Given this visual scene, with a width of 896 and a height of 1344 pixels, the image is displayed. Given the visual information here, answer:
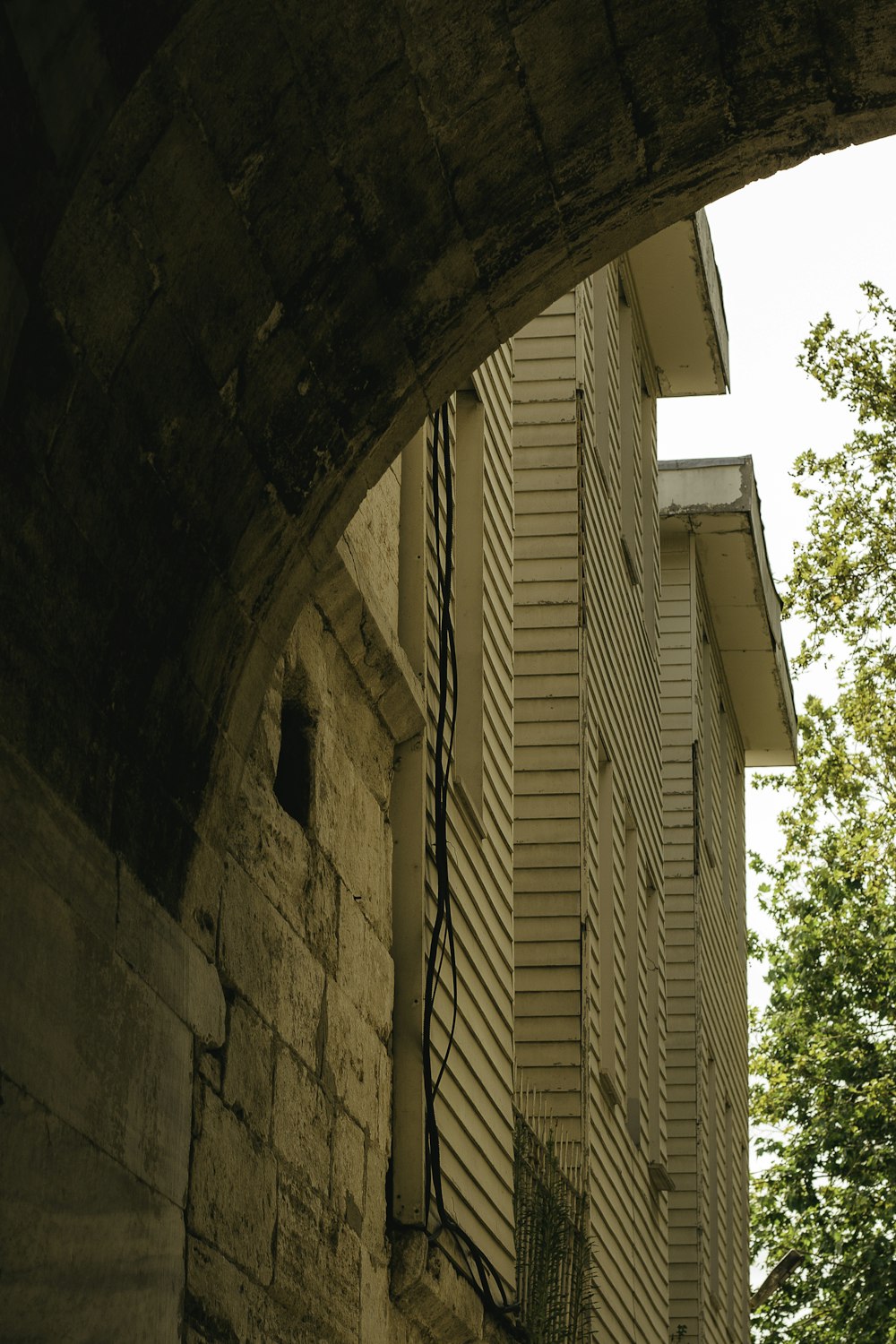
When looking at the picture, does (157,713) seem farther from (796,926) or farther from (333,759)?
(796,926)

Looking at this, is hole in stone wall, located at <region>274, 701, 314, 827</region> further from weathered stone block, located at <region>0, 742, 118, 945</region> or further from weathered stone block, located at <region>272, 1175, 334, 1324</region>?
weathered stone block, located at <region>0, 742, 118, 945</region>

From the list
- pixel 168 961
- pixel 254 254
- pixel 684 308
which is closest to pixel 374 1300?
pixel 168 961

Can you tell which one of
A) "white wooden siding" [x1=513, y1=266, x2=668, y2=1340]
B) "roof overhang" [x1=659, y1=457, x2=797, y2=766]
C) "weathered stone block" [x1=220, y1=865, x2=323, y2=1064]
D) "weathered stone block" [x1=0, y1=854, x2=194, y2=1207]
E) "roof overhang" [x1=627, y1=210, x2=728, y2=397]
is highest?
"roof overhang" [x1=659, y1=457, x2=797, y2=766]

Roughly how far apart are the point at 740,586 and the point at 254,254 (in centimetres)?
1632

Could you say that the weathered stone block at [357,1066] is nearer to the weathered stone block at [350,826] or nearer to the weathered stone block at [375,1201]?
the weathered stone block at [375,1201]

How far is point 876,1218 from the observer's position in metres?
26.3

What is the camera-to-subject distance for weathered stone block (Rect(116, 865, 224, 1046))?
3758 millimetres

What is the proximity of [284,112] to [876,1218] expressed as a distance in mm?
24671

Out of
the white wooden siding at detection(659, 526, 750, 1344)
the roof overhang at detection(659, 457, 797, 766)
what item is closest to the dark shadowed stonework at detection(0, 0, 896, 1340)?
the white wooden siding at detection(659, 526, 750, 1344)

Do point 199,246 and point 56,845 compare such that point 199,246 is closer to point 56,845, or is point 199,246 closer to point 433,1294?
point 56,845

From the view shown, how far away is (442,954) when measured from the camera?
21.2ft

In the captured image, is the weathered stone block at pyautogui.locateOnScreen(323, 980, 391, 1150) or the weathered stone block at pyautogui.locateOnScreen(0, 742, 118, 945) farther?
the weathered stone block at pyautogui.locateOnScreen(323, 980, 391, 1150)

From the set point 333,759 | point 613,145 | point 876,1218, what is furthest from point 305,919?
point 876,1218

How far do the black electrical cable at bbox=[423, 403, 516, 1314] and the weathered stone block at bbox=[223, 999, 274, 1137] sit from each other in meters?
1.41
